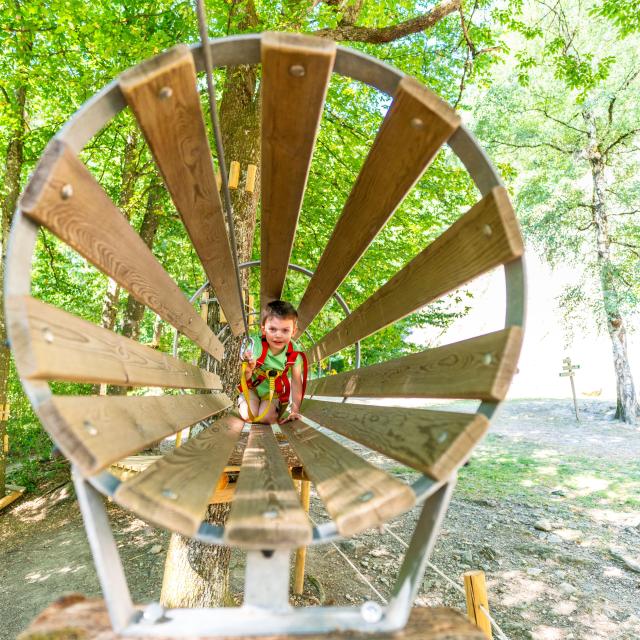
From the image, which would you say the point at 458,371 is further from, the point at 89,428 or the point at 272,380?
the point at 272,380

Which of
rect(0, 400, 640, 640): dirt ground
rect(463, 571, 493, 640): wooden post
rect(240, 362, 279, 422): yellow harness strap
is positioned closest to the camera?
rect(463, 571, 493, 640): wooden post

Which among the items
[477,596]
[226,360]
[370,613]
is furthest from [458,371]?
[226,360]

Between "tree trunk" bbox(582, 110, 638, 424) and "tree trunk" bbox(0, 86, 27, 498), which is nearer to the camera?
"tree trunk" bbox(0, 86, 27, 498)

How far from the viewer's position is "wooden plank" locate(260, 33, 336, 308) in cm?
129

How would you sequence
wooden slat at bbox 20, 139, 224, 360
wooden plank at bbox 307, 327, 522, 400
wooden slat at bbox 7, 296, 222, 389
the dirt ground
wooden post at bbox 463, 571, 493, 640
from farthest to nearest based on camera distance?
the dirt ground
wooden post at bbox 463, 571, 493, 640
wooden plank at bbox 307, 327, 522, 400
wooden slat at bbox 20, 139, 224, 360
wooden slat at bbox 7, 296, 222, 389

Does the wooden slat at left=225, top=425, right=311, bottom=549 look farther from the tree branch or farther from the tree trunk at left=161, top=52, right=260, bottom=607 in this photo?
the tree branch

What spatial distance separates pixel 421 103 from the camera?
1362mm

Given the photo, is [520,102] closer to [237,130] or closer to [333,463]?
[237,130]

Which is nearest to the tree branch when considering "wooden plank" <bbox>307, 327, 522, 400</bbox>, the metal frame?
"wooden plank" <bbox>307, 327, 522, 400</bbox>

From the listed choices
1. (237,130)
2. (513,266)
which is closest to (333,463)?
(513,266)

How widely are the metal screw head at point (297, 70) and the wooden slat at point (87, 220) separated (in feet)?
1.96

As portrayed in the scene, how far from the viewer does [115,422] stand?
1269 mm

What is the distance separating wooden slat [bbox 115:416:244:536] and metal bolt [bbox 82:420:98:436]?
13 centimetres

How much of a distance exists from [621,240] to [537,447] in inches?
262
